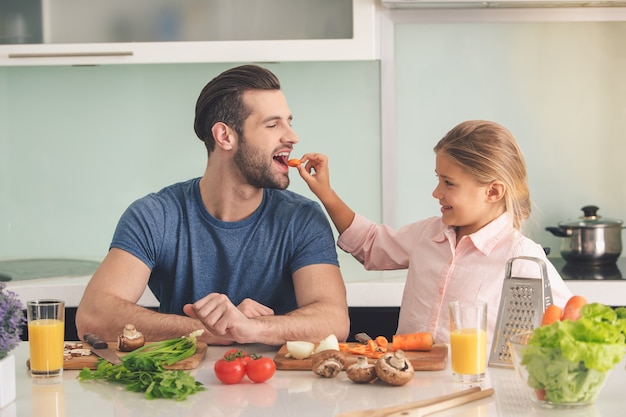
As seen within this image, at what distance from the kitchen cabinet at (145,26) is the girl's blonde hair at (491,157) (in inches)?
44.8

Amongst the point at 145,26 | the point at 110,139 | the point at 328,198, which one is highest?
the point at 145,26

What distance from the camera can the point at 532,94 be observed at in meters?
3.79

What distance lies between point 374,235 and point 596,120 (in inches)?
58.9

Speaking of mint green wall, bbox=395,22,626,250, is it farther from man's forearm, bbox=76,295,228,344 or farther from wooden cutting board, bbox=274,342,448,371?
wooden cutting board, bbox=274,342,448,371

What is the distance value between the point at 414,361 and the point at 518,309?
0.76ft

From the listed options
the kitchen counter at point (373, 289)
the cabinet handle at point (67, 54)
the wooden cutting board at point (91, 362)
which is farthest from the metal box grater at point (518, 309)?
the cabinet handle at point (67, 54)

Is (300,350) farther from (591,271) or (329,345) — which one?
(591,271)

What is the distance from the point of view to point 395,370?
1.77m

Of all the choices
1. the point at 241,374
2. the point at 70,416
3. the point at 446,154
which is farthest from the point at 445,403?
the point at 446,154

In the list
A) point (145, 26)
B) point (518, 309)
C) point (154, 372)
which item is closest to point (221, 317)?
Result: point (154, 372)

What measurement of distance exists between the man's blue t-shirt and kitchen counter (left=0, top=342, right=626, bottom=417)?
26.7 inches

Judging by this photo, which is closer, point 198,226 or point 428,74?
point 198,226

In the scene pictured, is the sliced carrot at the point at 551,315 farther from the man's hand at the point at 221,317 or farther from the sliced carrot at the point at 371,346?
the man's hand at the point at 221,317

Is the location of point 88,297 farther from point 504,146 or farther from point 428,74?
point 428,74
